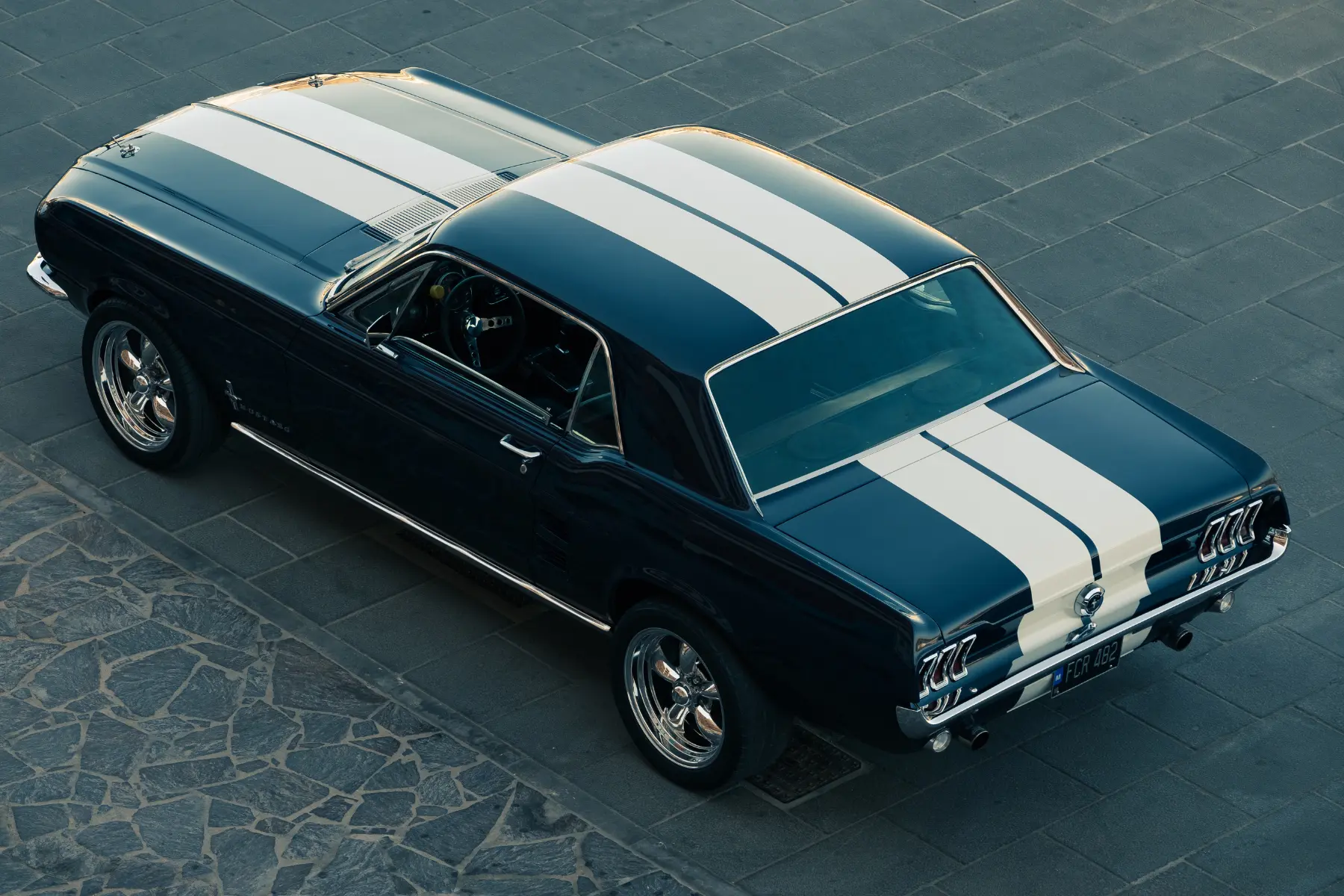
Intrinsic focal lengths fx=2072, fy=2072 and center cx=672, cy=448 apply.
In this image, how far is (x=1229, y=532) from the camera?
24.6ft

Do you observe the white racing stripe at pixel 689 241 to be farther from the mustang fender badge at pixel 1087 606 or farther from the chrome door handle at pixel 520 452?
the mustang fender badge at pixel 1087 606

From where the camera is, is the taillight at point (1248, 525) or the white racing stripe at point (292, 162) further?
the white racing stripe at point (292, 162)

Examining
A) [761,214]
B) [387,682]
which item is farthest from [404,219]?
Result: [387,682]

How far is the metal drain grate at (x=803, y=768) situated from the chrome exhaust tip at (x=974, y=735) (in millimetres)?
806

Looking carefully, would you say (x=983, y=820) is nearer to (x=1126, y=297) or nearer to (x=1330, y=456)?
(x=1330, y=456)

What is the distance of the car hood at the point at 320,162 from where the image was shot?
345 inches

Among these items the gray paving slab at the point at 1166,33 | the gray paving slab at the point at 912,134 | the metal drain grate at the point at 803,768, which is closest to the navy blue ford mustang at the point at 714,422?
the metal drain grate at the point at 803,768

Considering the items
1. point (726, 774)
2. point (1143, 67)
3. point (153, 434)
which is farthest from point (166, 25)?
point (726, 774)

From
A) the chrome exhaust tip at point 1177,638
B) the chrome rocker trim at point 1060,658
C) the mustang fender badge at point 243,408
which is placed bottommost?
the mustang fender badge at point 243,408

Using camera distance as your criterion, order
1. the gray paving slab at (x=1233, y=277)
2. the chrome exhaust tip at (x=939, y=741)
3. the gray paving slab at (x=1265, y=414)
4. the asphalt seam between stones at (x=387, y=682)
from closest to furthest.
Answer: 1. the chrome exhaust tip at (x=939, y=741)
2. the asphalt seam between stones at (x=387, y=682)
3. the gray paving slab at (x=1265, y=414)
4. the gray paving slab at (x=1233, y=277)

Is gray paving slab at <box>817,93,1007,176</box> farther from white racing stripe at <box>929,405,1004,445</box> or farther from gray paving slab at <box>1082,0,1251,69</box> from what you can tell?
white racing stripe at <box>929,405,1004,445</box>

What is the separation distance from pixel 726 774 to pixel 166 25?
7.57m

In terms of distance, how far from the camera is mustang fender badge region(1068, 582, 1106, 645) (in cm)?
704

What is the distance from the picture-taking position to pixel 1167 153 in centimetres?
1186
